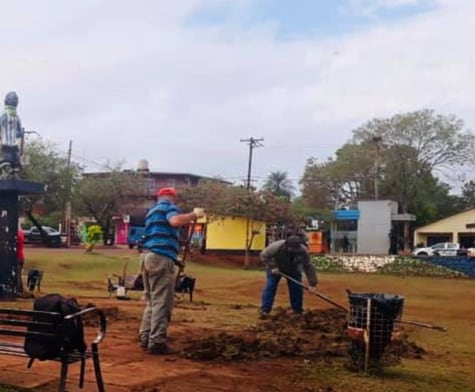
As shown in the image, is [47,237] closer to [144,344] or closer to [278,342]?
[278,342]

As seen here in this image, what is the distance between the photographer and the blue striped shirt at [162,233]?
8.09 meters

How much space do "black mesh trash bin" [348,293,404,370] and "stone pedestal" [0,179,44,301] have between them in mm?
8799

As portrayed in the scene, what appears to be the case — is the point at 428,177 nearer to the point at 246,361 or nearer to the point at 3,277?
the point at 3,277

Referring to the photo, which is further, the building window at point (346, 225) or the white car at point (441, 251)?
the building window at point (346, 225)

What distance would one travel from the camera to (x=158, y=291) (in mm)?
8055

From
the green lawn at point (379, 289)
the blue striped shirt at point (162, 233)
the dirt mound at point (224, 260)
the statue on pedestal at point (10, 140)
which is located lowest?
the green lawn at point (379, 289)

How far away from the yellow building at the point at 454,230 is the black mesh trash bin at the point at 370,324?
57350 millimetres

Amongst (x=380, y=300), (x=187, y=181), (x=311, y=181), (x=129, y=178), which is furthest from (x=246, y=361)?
(x=187, y=181)

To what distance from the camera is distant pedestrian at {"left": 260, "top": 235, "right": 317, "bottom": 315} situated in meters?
13.0

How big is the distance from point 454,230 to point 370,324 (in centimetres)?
5890

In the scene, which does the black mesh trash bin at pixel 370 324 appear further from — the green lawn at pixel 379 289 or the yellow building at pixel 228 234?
the yellow building at pixel 228 234

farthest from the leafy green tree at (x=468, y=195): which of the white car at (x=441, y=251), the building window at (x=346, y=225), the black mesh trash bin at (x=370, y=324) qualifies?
the black mesh trash bin at (x=370, y=324)

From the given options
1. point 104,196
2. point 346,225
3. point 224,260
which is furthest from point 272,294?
point 346,225

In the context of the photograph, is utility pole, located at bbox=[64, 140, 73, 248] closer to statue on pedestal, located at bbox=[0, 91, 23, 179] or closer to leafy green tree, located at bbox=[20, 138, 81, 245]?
leafy green tree, located at bbox=[20, 138, 81, 245]
